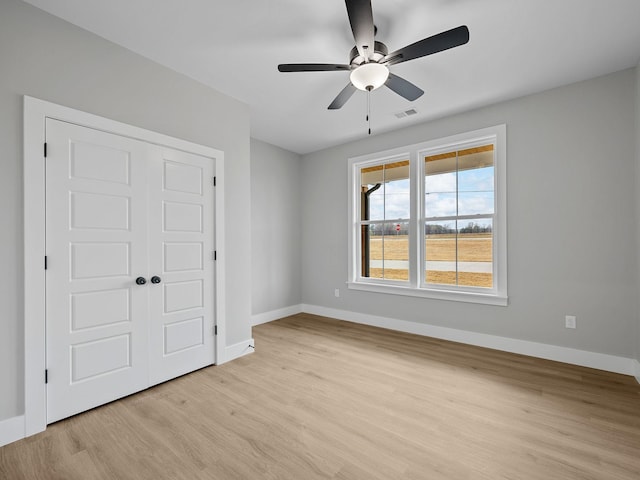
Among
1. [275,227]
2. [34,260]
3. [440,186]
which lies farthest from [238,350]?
[440,186]

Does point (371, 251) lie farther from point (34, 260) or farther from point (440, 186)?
point (34, 260)

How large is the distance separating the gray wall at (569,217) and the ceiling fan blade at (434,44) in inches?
78.4

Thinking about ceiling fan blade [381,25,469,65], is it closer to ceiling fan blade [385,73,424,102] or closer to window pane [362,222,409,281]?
ceiling fan blade [385,73,424,102]

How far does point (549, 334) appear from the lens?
3156 millimetres

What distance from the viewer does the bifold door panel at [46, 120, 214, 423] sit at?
2105mm

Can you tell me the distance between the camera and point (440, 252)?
3965mm

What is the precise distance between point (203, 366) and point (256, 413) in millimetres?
1045

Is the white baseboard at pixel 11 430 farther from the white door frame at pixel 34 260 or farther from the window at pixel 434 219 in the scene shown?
the window at pixel 434 219

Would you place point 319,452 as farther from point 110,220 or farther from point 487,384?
point 110,220

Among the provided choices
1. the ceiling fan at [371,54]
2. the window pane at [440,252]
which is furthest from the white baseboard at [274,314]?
the ceiling fan at [371,54]

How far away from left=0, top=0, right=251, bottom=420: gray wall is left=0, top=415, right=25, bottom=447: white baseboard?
4 cm

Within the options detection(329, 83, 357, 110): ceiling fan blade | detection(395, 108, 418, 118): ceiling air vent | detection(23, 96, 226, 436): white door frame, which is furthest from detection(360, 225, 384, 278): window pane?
detection(23, 96, 226, 436): white door frame

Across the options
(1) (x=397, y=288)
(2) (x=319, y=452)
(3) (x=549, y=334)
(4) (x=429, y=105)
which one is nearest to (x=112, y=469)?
(2) (x=319, y=452)

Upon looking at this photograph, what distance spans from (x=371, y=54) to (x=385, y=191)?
99.4 inches
